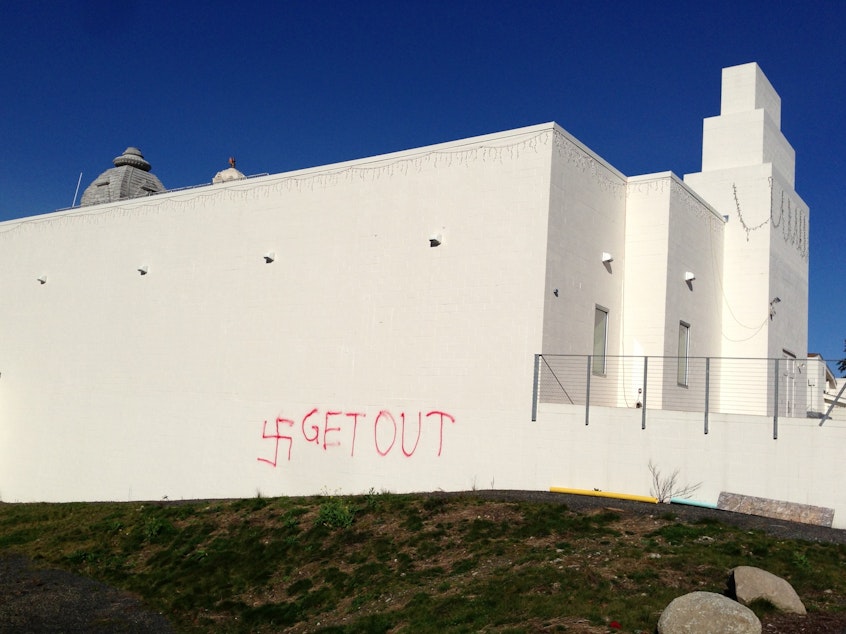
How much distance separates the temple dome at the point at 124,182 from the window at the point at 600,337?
51.8ft

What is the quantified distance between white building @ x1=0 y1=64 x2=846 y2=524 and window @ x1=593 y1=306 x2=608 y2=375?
0.06m

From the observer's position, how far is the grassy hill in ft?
30.1

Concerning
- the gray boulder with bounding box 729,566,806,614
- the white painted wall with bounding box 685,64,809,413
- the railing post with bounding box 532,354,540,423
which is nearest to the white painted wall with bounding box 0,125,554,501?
the railing post with bounding box 532,354,540,423

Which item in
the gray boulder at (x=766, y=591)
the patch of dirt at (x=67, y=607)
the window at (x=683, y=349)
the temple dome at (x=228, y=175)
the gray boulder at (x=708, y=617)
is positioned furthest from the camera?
the temple dome at (x=228, y=175)

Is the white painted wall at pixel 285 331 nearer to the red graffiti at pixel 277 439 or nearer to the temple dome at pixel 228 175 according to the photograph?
the red graffiti at pixel 277 439

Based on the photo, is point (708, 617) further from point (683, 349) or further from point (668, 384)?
point (683, 349)

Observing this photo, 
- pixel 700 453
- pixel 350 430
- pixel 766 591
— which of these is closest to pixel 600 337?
pixel 700 453

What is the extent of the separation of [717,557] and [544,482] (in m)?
4.94

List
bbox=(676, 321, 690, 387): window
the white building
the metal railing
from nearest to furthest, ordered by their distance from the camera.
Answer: the metal railing
the white building
bbox=(676, 321, 690, 387): window

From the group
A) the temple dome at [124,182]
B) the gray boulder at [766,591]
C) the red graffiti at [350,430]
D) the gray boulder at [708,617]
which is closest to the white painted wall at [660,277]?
the red graffiti at [350,430]

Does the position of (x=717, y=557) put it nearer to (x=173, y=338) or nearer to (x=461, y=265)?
(x=461, y=265)

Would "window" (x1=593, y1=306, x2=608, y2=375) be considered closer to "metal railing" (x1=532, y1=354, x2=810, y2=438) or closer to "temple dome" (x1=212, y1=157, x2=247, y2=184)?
"metal railing" (x1=532, y1=354, x2=810, y2=438)

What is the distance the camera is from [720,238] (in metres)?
20.7

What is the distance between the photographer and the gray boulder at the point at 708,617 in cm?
736
